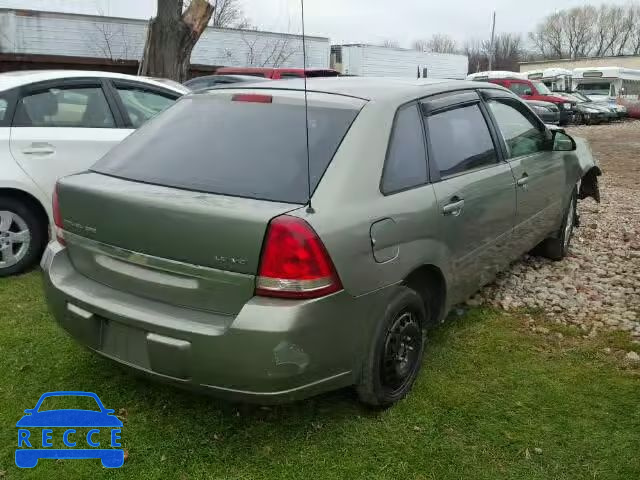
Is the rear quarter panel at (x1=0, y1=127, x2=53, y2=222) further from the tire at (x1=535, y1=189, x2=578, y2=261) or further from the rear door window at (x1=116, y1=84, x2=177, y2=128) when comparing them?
the tire at (x1=535, y1=189, x2=578, y2=261)

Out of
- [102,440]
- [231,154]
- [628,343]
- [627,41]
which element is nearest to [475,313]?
[628,343]

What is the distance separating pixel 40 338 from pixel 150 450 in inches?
57.1

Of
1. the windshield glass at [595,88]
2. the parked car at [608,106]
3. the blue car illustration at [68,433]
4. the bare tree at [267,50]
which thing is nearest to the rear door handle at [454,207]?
the blue car illustration at [68,433]

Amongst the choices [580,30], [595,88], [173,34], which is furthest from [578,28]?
[173,34]

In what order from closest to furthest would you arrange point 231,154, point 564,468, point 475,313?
point 564,468
point 231,154
point 475,313

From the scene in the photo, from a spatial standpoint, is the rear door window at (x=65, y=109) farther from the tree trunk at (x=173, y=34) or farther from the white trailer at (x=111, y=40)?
the white trailer at (x=111, y=40)

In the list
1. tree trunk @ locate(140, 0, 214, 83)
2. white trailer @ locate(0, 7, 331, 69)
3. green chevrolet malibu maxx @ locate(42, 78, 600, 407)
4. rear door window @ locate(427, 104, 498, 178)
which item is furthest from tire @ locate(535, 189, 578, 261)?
white trailer @ locate(0, 7, 331, 69)

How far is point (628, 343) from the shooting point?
3.95 meters

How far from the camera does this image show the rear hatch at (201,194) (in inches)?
99.7

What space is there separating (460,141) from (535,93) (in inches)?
776

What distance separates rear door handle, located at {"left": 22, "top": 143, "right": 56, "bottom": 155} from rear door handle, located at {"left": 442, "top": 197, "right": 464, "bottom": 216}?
3320mm

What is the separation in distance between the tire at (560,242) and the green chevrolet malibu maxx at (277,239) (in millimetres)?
1968

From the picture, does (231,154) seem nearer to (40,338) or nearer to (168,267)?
(168,267)

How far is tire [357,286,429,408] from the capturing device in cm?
287
